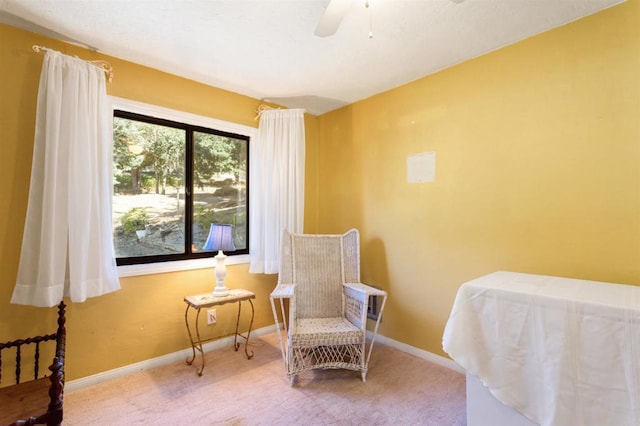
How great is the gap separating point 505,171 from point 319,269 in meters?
1.60

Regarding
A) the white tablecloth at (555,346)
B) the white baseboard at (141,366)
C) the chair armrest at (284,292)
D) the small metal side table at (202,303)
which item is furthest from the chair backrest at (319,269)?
the white tablecloth at (555,346)

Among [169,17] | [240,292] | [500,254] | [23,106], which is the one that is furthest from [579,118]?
[23,106]

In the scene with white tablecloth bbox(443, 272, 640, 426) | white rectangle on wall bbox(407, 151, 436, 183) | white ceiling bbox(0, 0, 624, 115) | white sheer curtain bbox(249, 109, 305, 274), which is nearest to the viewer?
white tablecloth bbox(443, 272, 640, 426)

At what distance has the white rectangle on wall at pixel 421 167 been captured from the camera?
2.58 meters

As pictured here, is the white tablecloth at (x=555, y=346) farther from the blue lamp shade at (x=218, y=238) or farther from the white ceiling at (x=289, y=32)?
the blue lamp shade at (x=218, y=238)

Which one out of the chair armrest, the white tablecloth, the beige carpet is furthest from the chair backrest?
the white tablecloth

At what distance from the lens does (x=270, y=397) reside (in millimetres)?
2047

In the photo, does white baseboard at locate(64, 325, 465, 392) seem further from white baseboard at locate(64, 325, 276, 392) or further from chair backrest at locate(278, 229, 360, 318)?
chair backrest at locate(278, 229, 360, 318)

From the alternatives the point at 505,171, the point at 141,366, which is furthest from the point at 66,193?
the point at 505,171

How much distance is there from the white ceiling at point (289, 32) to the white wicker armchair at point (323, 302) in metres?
1.37

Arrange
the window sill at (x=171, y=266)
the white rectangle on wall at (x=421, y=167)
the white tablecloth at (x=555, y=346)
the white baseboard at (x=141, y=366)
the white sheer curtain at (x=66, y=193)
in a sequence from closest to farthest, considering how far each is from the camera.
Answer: the white tablecloth at (x=555, y=346)
the white sheer curtain at (x=66, y=193)
the white baseboard at (x=141, y=366)
the window sill at (x=171, y=266)
the white rectangle on wall at (x=421, y=167)

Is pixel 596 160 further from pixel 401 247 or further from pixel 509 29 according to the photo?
pixel 401 247

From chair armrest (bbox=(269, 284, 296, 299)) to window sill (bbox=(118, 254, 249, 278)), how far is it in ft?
2.24

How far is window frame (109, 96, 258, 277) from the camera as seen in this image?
2338 millimetres
